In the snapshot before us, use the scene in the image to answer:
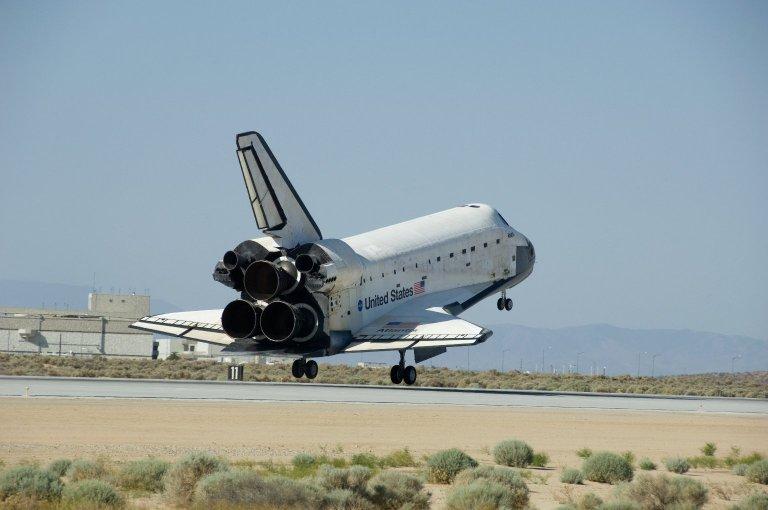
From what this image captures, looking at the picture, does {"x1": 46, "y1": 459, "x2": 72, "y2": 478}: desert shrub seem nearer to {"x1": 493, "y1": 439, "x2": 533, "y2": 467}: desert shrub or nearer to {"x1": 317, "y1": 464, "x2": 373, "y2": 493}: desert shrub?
{"x1": 317, "y1": 464, "x2": 373, "y2": 493}: desert shrub

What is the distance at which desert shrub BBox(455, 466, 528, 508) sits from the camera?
16250mm

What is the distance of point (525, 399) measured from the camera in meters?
39.6

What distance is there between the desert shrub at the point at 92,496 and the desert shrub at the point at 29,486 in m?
0.27

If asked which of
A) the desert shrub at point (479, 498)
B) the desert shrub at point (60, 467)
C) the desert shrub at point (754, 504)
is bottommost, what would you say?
the desert shrub at point (754, 504)

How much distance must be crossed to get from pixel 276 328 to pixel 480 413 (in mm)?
10519

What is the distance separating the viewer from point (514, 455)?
2159 centimetres

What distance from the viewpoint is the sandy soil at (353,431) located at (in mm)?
21578

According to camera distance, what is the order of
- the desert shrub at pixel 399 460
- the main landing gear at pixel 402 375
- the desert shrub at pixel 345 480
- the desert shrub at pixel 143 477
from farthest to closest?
the main landing gear at pixel 402 375 → the desert shrub at pixel 399 460 → the desert shrub at pixel 143 477 → the desert shrub at pixel 345 480

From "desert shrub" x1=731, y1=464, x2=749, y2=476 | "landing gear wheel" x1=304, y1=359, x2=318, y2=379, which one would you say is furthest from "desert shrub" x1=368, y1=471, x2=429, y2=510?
"landing gear wheel" x1=304, y1=359, x2=318, y2=379

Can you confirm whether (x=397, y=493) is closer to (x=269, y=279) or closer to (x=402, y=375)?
(x=269, y=279)

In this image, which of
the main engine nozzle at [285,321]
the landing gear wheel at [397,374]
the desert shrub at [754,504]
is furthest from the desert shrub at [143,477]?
the landing gear wheel at [397,374]

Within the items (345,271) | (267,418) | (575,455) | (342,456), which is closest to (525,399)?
(345,271)

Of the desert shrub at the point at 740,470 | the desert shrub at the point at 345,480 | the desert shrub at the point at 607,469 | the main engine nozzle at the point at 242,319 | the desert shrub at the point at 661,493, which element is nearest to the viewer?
the desert shrub at the point at 345,480

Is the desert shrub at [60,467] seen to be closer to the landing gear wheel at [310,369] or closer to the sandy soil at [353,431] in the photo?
the sandy soil at [353,431]
